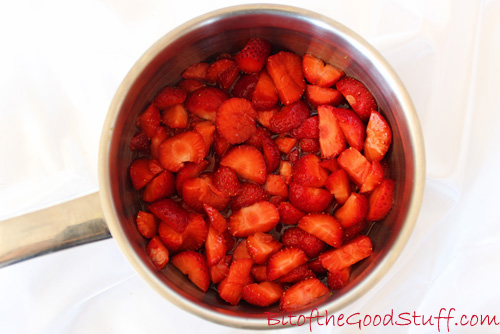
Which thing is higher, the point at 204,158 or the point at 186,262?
the point at 204,158

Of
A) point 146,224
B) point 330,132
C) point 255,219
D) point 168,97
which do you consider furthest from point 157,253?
point 330,132

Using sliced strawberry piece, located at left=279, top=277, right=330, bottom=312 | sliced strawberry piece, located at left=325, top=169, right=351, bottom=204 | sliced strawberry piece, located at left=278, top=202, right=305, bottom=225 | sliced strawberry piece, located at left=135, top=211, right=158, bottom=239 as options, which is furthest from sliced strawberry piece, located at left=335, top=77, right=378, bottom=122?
sliced strawberry piece, located at left=135, top=211, right=158, bottom=239

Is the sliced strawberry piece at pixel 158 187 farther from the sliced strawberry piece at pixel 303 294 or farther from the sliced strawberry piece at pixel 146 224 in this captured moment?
the sliced strawberry piece at pixel 303 294

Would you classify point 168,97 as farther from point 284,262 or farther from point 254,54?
point 284,262

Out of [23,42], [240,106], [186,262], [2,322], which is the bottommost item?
[2,322]

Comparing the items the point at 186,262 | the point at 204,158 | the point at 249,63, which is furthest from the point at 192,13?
the point at 186,262

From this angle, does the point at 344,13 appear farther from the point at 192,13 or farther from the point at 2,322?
the point at 2,322
